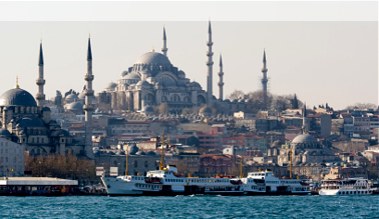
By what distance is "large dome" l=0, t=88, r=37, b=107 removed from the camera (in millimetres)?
132750

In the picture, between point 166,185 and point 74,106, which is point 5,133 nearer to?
point 166,185

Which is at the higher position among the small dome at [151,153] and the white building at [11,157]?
the small dome at [151,153]

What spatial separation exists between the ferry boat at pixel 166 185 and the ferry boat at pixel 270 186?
84 centimetres

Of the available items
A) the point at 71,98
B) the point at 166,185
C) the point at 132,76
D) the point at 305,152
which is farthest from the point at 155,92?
the point at 166,185

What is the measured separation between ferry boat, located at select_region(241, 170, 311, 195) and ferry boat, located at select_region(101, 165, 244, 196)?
2.76ft

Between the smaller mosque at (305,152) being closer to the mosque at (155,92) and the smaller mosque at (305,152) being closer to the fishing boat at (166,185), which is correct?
the mosque at (155,92)

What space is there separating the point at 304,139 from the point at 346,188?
45250mm

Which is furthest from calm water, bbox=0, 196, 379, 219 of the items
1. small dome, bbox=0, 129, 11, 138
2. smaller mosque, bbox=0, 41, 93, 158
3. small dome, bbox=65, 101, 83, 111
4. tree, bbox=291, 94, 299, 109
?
tree, bbox=291, 94, 299, 109

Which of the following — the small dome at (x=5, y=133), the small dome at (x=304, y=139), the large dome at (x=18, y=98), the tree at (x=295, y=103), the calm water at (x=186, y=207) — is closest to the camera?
the calm water at (x=186, y=207)

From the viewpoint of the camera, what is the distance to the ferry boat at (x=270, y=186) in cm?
10894

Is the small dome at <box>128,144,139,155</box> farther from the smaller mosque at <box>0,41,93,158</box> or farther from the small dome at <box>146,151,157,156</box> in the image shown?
the smaller mosque at <box>0,41,93,158</box>

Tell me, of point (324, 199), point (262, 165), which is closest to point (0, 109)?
point (262, 165)

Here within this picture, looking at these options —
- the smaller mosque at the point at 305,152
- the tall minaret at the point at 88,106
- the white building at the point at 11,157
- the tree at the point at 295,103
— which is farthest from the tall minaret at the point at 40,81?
the tree at the point at 295,103

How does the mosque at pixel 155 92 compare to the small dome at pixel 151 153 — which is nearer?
the small dome at pixel 151 153
